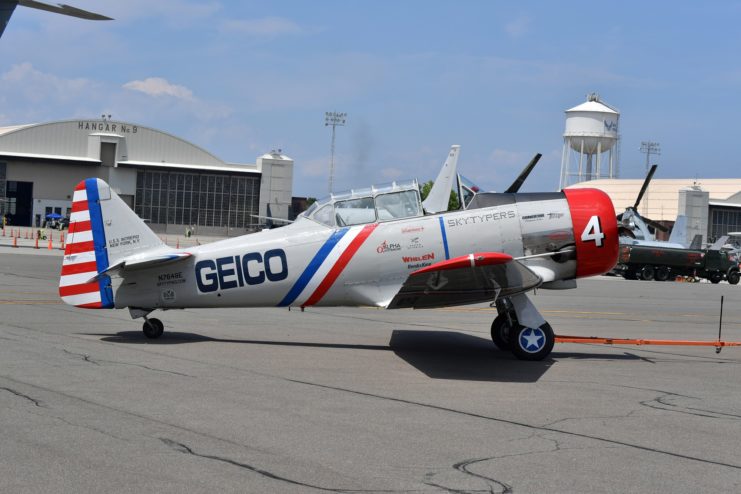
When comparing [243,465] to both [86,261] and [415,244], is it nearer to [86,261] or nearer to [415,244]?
[415,244]

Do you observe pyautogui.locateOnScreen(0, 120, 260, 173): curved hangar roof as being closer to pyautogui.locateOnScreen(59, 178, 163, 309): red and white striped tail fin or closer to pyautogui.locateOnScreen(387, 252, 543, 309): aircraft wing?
pyautogui.locateOnScreen(59, 178, 163, 309): red and white striped tail fin

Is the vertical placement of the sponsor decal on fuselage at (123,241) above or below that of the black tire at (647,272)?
above

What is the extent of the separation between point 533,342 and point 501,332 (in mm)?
1311

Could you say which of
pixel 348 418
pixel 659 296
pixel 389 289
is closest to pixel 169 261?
pixel 389 289

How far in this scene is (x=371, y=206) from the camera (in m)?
13.5

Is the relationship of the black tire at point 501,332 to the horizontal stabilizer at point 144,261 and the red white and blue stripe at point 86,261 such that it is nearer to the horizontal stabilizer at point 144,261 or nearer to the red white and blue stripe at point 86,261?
the horizontal stabilizer at point 144,261

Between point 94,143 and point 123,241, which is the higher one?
point 94,143

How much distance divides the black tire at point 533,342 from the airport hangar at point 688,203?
225 feet

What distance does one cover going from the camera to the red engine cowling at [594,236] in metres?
A: 12.9

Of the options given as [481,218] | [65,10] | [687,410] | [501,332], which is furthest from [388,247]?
[65,10]

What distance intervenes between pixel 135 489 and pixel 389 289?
7.61 m

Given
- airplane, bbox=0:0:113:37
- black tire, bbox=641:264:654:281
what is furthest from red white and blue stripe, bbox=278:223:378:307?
black tire, bbox=641:264:654:281

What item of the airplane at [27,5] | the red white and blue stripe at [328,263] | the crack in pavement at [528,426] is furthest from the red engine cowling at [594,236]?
the airplane at [27,5]

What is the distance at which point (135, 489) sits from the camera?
19.3 feet
